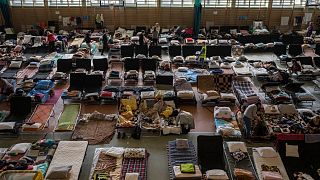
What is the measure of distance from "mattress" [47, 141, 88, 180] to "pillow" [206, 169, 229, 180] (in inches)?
146

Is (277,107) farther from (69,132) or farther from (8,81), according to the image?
(8,81)

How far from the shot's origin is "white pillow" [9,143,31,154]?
1161 centimetres

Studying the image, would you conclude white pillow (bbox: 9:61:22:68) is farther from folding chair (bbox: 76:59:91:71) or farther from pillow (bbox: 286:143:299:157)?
pillow (bbox: 286:143:299:157)

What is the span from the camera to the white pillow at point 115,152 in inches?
451

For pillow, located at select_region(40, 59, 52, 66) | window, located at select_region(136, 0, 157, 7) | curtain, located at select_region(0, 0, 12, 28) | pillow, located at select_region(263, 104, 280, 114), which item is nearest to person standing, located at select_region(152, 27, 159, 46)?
window, located at select_region(136, 0, 157, 7)

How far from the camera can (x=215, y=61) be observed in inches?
762

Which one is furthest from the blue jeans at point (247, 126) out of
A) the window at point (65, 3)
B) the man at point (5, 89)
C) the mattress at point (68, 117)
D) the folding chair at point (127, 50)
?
the window at point (65, 3)

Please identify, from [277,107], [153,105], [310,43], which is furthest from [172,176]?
[310,43]

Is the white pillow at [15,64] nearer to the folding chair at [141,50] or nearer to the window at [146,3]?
→ the folding chair at [141,50]

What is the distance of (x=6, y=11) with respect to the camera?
25.3 metres

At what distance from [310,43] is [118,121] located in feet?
52.0

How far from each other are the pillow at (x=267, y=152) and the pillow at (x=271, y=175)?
0.79 metres

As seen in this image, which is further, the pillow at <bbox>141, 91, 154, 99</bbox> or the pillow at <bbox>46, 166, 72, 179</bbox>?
the pillow at <bbox>141, 91, 154, 99</bbox>

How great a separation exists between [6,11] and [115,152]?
59.2 ft
